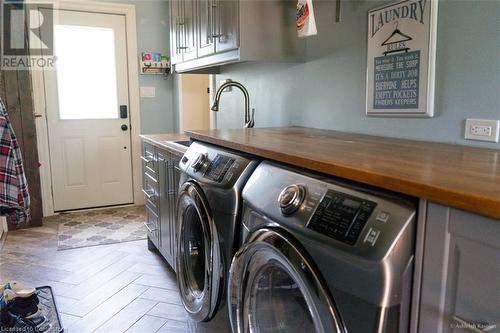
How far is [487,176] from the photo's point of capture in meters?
0.83

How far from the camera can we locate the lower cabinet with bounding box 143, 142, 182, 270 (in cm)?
235

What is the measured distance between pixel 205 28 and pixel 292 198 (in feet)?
5.95

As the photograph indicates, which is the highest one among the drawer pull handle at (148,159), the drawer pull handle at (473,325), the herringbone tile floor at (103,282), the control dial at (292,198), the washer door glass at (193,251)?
the control dial at (292,198)

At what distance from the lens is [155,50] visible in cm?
436

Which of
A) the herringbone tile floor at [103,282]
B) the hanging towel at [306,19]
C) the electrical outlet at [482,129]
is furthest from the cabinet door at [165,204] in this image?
the electrical outlet at [482,129]

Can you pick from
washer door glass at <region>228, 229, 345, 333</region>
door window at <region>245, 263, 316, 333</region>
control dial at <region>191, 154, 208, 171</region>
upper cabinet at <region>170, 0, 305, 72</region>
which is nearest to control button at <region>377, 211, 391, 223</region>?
Result: washer door glass at <region>228, 229, 345, 333</region>

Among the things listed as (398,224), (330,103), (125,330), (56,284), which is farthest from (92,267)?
(398,224)

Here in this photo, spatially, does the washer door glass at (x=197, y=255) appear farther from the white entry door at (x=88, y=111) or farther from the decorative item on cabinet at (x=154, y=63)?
the decorative item on cabinet at (x=154, y=63)

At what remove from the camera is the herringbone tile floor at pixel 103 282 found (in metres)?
2.10

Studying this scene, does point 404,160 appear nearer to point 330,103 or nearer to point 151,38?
point 330,103

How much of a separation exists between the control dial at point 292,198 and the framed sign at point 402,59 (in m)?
0.79

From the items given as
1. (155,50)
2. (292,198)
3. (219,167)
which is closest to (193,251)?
(219,167)

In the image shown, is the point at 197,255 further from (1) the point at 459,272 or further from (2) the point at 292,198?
(1) the point at 459,272

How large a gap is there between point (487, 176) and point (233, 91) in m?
2.52
